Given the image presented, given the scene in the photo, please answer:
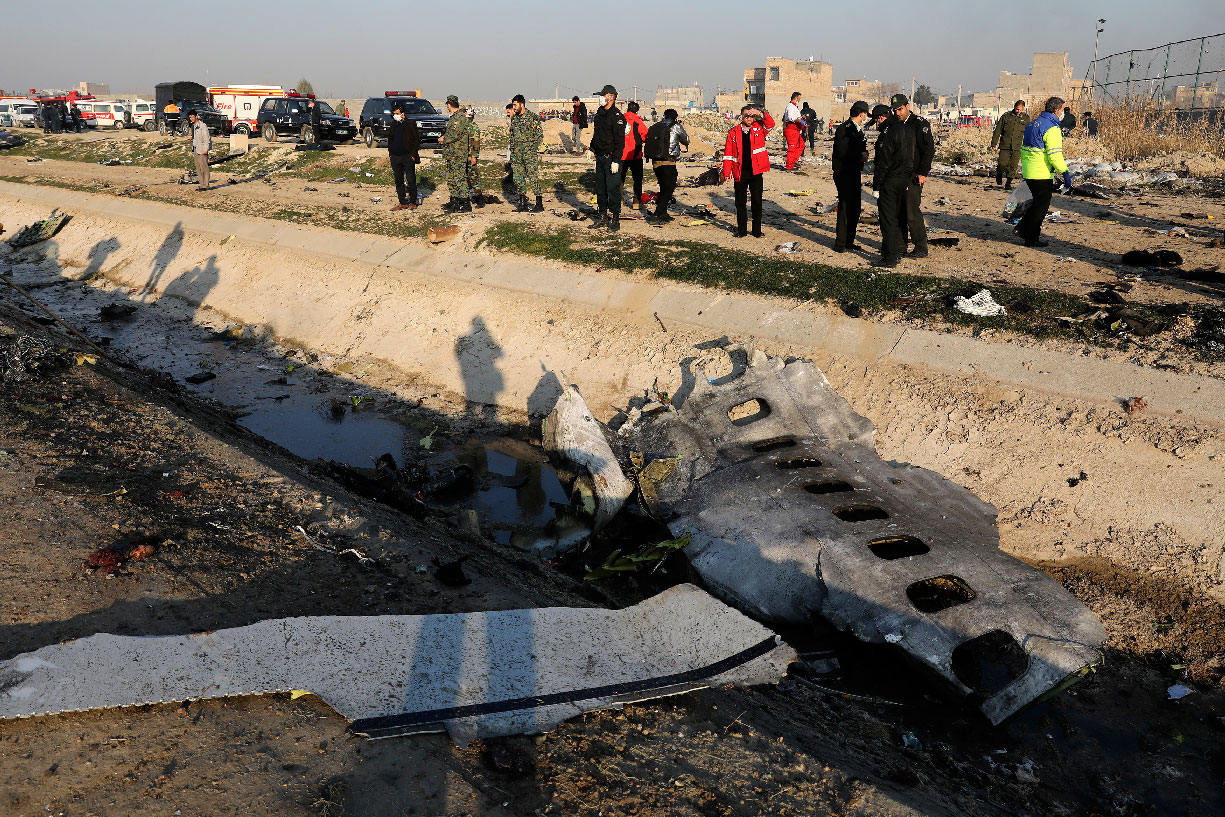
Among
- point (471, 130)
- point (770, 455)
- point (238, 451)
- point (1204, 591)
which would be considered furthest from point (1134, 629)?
point (471, 130)

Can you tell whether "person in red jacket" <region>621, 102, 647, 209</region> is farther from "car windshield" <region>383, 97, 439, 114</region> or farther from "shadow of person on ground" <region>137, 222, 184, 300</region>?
"car windshield" <region>383, 97, 439, 114</region>

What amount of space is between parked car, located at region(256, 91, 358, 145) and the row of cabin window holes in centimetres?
2219

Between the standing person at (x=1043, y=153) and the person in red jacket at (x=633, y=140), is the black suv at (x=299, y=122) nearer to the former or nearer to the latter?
the person in red jacket at (x=633, y=140)

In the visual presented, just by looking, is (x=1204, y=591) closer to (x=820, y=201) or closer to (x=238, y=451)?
(x=238, y=451)

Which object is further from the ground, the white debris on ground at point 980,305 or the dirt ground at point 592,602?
the white debris on ground at point 980,305

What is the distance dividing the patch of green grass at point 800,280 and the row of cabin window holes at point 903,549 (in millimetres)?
2717

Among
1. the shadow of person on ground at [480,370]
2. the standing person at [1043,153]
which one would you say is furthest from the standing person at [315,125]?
the standing person at [1043,153]

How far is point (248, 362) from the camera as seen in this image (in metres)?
11.7

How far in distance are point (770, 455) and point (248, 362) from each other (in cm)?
816

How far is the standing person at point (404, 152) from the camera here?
1358cm

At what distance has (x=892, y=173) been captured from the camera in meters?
9.02

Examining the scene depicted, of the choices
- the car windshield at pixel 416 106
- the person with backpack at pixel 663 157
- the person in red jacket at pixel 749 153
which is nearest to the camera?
the person in red jacket at pixel 749 153

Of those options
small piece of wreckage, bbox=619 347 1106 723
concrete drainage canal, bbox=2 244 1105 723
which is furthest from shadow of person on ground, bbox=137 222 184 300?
small piece of wreckage, bbox=619 347 1106 723

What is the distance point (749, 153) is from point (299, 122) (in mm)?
20267
